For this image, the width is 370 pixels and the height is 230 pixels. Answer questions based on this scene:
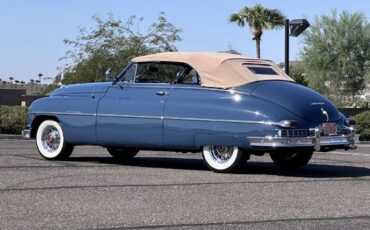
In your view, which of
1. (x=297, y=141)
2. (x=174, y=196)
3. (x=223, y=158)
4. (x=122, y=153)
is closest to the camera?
(x=174, y=196)

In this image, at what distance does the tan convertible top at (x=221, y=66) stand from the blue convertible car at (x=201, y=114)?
2 centimetres

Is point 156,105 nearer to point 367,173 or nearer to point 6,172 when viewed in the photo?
point 6,172

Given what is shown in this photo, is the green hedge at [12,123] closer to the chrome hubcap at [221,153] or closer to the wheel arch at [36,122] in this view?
the wheel arch at [36,122]

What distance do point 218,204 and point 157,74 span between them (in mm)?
4253

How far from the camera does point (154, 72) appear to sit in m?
11.3

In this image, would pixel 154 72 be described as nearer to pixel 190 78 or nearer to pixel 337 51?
pixel 190 78

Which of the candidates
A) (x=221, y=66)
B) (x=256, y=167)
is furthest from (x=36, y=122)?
(x=256, y=167)

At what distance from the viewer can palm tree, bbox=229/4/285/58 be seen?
44188 mm

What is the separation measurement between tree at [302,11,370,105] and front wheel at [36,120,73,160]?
3419 centimetres

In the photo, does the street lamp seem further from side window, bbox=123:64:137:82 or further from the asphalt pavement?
side window, bbox=123:64:137:82

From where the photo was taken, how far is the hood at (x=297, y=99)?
9898 mm

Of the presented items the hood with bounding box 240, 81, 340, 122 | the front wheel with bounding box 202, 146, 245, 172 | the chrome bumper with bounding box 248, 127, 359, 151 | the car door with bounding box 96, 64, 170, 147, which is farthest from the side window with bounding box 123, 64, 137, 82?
the chrome bumper with bounding box 248, 127, 359, 151

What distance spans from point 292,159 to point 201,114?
209 centimetres

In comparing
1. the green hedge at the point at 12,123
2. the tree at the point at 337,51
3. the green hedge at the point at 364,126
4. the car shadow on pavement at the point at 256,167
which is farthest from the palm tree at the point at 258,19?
the car shadow on pavement at the point at 256,167
